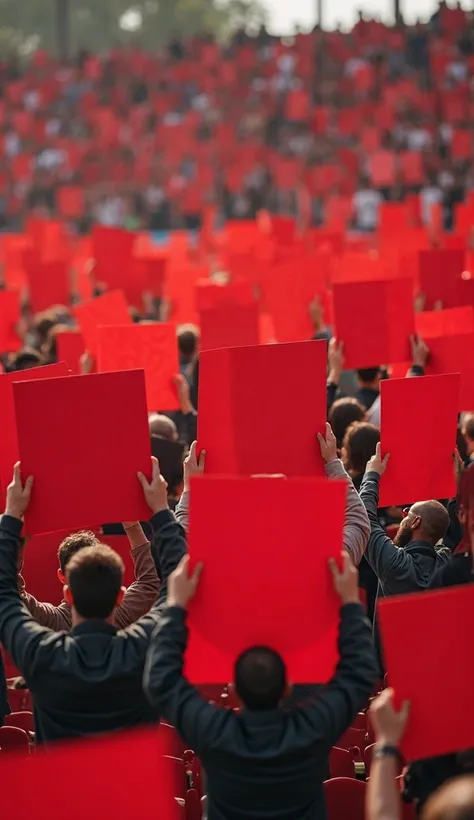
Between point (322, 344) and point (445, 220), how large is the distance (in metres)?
19.7

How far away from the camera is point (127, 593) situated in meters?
4.09

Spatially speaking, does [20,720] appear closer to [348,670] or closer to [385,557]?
[385,557]

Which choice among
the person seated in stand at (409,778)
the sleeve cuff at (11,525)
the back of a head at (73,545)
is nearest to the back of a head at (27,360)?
the back of a head at (73,545)

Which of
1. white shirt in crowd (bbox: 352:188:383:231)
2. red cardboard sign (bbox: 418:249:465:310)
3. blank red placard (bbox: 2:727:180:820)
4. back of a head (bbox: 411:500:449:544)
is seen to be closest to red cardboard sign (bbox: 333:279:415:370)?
red cardboard sign (bbox: 418:249:465:310)

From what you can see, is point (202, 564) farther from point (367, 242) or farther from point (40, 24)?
point (40, 24)

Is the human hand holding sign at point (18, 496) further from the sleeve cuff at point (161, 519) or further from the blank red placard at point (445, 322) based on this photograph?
the blank red placard at point (445, 322)

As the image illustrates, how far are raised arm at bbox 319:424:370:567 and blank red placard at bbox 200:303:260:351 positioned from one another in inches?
148

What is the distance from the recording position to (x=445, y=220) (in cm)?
2356

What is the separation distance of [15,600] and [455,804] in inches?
60.8

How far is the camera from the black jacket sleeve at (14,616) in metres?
3.38

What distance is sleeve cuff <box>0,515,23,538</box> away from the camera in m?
3.68

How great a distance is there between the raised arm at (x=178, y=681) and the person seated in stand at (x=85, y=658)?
0.17 m

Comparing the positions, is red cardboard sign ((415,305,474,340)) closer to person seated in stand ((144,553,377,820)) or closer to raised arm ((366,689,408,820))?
person seated in stand ((144,553,377,820))

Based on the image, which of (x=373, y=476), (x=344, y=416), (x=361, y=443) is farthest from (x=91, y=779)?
(x=344, y=416)
